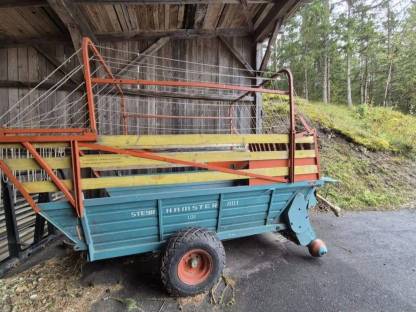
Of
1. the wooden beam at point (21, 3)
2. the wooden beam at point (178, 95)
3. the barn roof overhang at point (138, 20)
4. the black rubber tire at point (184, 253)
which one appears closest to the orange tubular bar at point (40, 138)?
the black rubber tire at point (184, 253)

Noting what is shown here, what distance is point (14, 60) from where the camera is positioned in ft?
14.8

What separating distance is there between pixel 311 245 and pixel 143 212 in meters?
2.04

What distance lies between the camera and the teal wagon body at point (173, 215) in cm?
212

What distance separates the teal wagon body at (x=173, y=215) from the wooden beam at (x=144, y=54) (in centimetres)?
284

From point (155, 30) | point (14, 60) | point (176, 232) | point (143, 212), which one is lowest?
point (176, 232)

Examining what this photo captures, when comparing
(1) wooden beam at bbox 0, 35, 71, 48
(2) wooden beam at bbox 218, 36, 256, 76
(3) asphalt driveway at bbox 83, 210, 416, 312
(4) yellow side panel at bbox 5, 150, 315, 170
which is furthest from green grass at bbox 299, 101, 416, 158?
(1) wooden beam at bbox 0, 35, 71, 48

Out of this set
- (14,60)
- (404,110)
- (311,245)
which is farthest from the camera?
(404,110)

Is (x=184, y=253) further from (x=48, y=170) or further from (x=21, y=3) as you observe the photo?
(x=21, y=3)

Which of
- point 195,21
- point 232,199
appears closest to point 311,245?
point 232,199

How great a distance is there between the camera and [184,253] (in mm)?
2242

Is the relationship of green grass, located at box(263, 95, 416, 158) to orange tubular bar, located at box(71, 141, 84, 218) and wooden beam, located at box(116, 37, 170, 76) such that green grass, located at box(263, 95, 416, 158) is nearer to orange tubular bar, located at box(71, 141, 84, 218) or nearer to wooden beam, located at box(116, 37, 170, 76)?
→ wooden beam, located at box(116, 37, 170, 76)

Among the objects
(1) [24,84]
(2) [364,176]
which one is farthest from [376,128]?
(1) [24,84]

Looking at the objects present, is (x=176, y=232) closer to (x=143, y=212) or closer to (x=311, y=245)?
(x=143, y=212)

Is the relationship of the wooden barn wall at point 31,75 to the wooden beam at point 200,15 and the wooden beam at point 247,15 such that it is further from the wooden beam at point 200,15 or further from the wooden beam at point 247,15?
the wooden beam at point 247,15
